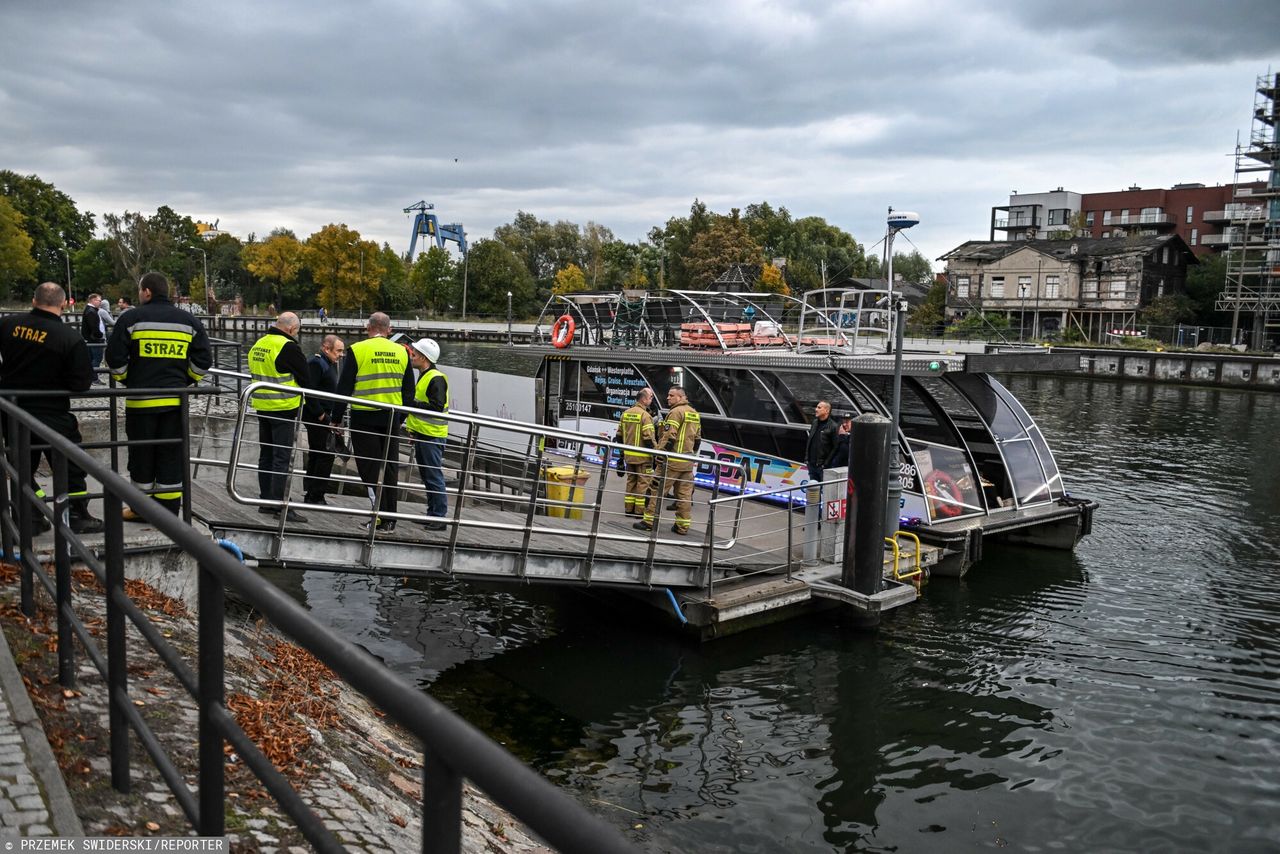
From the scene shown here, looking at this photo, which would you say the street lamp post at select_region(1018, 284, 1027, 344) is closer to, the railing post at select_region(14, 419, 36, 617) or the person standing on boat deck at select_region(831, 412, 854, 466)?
the person standing on boat deck at select_region(831, 412, 854, 466)

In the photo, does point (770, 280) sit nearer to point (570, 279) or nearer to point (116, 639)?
point (570, 279)

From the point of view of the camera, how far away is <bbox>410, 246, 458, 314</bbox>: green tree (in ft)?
→ 331

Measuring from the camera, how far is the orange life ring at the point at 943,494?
14461mm

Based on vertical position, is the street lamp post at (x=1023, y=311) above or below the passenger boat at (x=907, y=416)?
above

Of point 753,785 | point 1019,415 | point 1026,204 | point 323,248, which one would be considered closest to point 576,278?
point 323,248

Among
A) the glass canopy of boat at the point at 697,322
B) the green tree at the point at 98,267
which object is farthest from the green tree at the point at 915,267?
the glass canopy of boat at the point at 697,322

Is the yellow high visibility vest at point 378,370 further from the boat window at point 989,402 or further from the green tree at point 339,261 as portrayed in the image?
the green tree at point 339,261

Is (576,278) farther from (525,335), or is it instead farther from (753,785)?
(753,785)

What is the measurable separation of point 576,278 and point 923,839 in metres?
97.7

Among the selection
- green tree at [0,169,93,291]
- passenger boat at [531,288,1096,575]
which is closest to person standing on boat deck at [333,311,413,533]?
passenger boat at [531,288,1096,575]

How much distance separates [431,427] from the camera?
9.36 m

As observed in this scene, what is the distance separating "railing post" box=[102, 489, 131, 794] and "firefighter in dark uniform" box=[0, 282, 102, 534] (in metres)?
3.70

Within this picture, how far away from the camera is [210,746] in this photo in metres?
2.67

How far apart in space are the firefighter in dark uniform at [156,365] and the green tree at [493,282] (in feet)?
297
